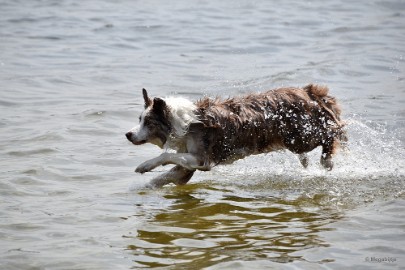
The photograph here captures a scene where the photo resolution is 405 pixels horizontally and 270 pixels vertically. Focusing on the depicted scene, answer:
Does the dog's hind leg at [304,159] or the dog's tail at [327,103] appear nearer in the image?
the dog's tail at [327,103]

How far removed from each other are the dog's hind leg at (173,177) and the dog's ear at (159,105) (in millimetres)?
723

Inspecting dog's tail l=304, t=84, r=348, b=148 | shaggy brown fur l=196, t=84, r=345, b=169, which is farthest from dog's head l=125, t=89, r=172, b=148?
dog's tail l=304, t=84, r=348, b=148

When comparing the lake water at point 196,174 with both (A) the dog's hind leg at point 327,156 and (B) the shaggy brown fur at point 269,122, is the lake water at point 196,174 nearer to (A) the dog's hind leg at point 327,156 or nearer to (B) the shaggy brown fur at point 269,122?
(A) the dog's hind leg at point 327,156

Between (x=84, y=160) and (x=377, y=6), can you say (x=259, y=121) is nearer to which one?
(x=84, y=160)

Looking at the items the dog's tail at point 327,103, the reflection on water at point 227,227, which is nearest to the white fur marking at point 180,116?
the reflection on water at point 227,227

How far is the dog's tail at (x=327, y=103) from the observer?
870 cm

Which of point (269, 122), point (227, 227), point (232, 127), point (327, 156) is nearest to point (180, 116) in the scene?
point (232, 127)

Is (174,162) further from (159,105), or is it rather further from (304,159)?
(304,159)

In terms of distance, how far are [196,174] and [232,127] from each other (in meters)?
1.09

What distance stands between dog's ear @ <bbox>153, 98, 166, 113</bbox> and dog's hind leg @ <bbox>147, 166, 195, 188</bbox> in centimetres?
72

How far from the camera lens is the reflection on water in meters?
6.39

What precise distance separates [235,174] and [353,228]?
7.84 ft

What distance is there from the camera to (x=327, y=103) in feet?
28.7

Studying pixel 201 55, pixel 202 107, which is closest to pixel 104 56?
pixel 201 55
